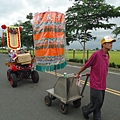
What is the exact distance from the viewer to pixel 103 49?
9.75 feet

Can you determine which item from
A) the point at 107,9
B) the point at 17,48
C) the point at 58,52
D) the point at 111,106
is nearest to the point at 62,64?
the point at 58,52

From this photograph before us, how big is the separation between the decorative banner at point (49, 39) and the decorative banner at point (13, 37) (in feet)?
11.5

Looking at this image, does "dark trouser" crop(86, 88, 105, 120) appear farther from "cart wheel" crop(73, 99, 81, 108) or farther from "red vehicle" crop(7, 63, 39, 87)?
"red vehicle" crop(7, 63, 39, 87)

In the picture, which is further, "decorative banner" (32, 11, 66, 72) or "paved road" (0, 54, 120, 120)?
"decorative banner" (32, 11, 66, 72)

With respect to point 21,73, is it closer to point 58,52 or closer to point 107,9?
point 58,52

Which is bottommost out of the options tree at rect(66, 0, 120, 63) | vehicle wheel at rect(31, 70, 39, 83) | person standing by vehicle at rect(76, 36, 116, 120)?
vehicle wheel at rect(31, 70, 39, 83)

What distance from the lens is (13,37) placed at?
7109 millimetres

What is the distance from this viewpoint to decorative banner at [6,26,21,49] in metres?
6.96

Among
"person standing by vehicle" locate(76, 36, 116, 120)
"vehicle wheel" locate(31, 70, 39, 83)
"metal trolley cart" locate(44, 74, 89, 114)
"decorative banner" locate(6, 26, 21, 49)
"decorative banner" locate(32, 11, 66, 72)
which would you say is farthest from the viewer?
"decorative banner" locate(6, 26, 21, 49)

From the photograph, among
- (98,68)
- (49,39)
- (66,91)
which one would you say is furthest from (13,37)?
(98,68)

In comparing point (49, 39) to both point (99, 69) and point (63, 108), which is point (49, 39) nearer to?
point (99, 69)

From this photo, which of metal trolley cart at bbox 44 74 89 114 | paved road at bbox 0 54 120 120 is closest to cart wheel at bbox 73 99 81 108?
metal trolley cart at bbox 44 74 89 114

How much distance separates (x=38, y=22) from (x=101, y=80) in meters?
2.02

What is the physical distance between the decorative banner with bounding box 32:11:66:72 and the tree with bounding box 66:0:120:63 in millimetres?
7535
